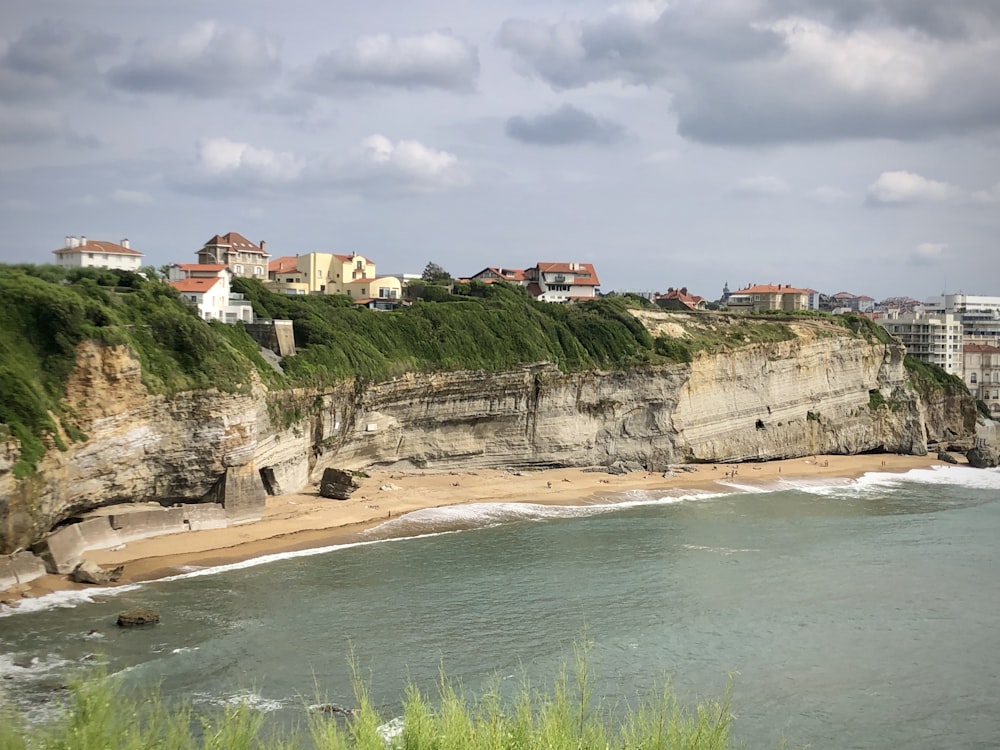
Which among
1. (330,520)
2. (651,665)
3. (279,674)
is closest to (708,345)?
(330,520)

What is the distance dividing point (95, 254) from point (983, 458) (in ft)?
207

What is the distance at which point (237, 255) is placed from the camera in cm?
7656

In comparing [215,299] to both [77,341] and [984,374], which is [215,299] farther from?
[984,374]

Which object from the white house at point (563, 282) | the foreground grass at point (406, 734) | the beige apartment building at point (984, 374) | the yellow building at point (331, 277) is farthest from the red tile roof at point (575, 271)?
the foreground grass at point (406, 734)

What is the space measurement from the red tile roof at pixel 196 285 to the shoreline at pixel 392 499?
12279mm

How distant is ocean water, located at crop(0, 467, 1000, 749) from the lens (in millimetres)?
23484

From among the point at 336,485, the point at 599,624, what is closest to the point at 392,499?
the point at 336,485

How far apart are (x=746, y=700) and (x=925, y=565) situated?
18.6m

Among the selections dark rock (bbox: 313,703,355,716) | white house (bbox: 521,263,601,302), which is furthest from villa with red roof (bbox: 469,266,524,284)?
dark rock (bbox: 313,703,355,716)

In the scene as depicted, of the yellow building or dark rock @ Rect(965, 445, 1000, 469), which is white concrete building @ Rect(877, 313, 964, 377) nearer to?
dark rock @ Rect(965, 445, 1000, 469)

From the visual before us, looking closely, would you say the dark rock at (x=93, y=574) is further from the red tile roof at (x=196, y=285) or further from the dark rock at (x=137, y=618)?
the red tile roof at (x=196, y=285)

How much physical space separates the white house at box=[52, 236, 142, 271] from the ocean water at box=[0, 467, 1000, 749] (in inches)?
1250

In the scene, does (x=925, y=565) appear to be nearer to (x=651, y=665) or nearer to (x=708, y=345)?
(x=651, y=665)

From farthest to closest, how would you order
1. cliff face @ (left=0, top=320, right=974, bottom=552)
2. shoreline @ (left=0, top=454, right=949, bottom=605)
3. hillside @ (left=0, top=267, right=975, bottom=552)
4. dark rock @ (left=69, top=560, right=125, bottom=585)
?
1. cliff face @ (left=0, top=320, right=974, bottom=552)
2. shoreline @ (left=0, top=454, right=949, bottom=605)
3. hillside @ (left=0, top=267, right=975, bottom=552)
4. dark rock @ (left=69, top=560, right=125, bottom=585)
